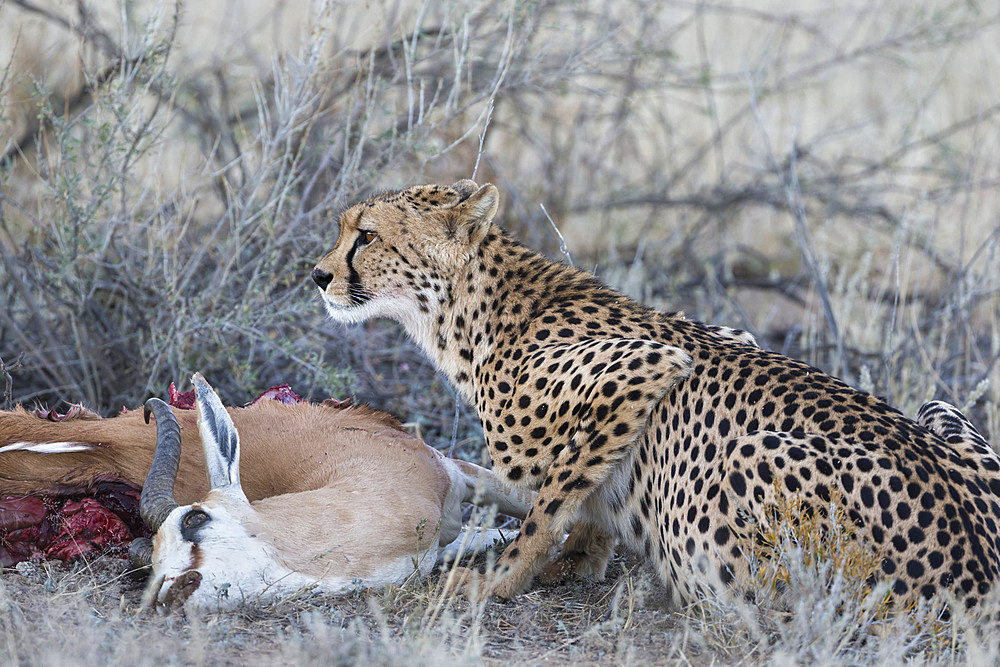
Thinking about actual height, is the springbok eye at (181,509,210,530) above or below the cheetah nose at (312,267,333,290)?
below

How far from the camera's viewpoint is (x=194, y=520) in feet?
8.80

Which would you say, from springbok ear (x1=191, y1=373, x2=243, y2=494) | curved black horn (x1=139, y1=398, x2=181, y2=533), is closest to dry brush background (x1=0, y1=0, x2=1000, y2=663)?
curved black horn (x1=139, y1=398, x2=181, y2=533)

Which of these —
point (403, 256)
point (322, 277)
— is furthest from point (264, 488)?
point (403, 256)

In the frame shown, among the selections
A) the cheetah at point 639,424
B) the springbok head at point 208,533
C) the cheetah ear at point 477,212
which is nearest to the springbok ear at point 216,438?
the springbok head at point 208,533

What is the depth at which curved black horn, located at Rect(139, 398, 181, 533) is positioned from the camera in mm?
2711

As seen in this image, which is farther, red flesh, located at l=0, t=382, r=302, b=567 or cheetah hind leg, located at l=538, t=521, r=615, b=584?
cheetah hind leg, located at l=538, t=521, r=615, b=584

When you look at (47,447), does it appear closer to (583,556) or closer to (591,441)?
(591,441)

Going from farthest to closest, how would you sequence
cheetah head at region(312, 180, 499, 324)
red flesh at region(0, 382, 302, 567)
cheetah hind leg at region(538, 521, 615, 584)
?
1. cheetah head at region(312, 180, 499, 324)
2. cheetah hind leg at region(538, 521, 615, 584)
3. red flesh at region(0, 382, 302, 567)

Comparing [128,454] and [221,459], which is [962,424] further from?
[128,454]

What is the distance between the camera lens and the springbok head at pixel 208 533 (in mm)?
2650

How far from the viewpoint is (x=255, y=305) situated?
488 centimetres

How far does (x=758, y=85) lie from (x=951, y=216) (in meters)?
1.96

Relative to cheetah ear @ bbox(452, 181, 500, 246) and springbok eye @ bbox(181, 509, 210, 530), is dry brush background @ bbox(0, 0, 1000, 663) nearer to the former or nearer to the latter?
springbok eye @ bbox(181, 509, 210, 530)

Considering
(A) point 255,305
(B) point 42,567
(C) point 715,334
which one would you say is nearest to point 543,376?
(C) point 715,334
